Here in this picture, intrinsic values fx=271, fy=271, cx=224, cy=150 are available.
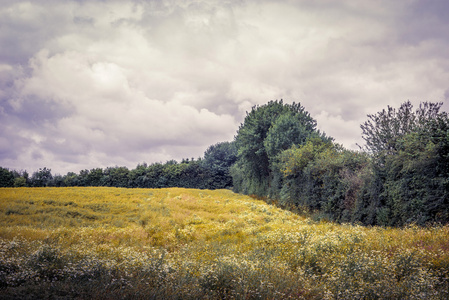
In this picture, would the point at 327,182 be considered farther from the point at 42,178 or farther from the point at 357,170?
the point at 42,178

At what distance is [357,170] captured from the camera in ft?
55.9

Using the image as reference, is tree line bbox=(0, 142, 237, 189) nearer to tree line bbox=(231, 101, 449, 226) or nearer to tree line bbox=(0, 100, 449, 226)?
tree line bbox=(0, 100, 449, 226)

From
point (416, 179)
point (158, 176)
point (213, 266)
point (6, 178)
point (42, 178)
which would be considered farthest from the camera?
point (158, 176)

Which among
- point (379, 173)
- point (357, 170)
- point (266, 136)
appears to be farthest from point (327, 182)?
point (266, 136)

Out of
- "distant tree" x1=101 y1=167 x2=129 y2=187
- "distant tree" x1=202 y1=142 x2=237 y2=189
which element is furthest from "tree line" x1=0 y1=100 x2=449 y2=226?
"distant tree" x1=202 y1=142 x2=237 y2=189

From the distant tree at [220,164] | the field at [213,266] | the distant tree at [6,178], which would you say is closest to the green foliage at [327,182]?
the field at [213,266]

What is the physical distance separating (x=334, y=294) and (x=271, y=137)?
29461 mm

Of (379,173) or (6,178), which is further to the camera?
(6,178)

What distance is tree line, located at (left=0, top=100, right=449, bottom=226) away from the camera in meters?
10.9

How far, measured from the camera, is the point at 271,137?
34125mm

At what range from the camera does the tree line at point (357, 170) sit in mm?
10914

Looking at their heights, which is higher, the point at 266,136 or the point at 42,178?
the point at 266,136

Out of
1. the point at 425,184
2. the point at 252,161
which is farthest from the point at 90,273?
the point at 252,161

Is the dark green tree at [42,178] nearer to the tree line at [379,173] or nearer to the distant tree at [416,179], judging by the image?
the tree line at [379,173]
